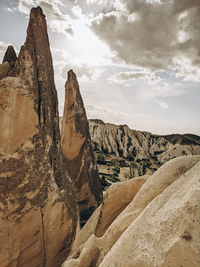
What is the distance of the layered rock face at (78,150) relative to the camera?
9.22 meters

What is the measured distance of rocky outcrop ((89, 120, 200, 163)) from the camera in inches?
1646

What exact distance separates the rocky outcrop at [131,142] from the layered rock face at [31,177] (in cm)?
3432

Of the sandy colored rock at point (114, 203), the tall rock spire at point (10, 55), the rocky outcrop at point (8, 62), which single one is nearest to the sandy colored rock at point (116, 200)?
the sandy colored rock at point (114, 203)

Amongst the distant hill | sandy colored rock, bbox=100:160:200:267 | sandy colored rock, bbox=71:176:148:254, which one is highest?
sandy colored rock, bbox=100:160:200:267

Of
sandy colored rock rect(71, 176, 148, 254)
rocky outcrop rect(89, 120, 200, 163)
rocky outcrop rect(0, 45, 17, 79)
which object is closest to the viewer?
sandy colored rock rect(71, 176, 148, 254)

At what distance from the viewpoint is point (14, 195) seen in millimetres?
4152

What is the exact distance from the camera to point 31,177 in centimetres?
443

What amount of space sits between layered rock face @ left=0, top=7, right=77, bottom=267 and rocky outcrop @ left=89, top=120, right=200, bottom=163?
3432 centimetres

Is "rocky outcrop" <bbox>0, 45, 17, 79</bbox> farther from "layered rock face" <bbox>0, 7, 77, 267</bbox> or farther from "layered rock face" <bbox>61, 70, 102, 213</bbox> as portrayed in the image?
"layered rock face" <bbox>61, 70, 102, 213</bbox>

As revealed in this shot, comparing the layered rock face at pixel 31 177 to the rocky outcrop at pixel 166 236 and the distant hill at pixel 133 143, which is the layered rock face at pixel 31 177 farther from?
the distant hill at pixel 133 143

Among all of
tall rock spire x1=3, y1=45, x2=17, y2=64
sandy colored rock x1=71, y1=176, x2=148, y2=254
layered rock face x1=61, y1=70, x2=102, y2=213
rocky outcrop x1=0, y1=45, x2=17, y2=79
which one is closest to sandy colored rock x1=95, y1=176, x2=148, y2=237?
sandy colored rock x1=71, y1=176, x2=148, y2=254

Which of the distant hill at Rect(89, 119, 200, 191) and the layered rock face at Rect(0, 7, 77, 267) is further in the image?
the distant hill at Rect(89, 119, 200, 191)

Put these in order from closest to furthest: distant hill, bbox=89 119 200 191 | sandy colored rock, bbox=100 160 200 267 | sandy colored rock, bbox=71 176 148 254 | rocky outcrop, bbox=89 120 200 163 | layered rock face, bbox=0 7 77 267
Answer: sandy colored rock, bbox=100 160 200 267 < layered rock face, bbox=0 7 77 267 < sandy colored rock, bbox=71 176 148 254 < distant hill, bbox=89 119 200 191 < rocky outcrop, bbox=89 120 200 163

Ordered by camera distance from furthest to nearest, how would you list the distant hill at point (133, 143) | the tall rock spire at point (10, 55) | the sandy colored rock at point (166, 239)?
the distant hill at point (133, 143) → the tall rock spire at point (10, 55) → the sandy colored rock at point (166, 239)
